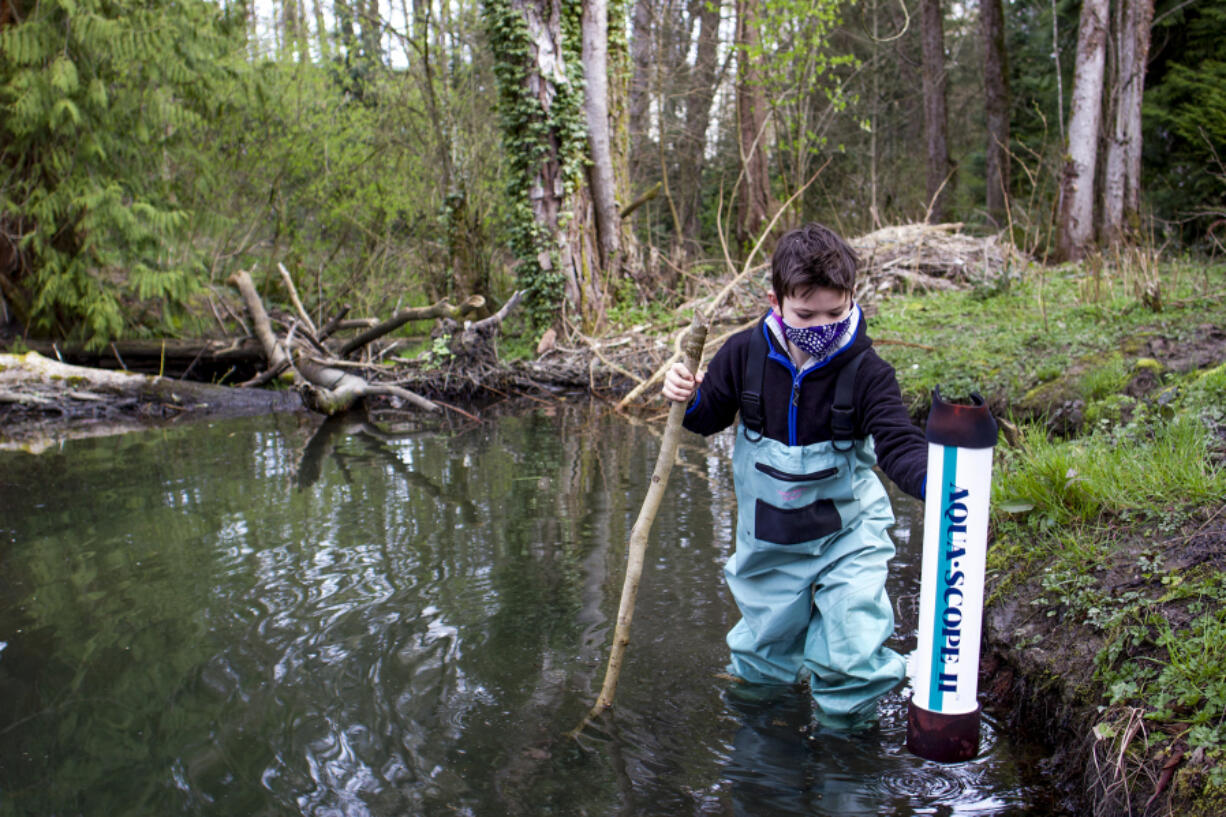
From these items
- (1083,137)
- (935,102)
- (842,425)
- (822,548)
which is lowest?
(822,548)

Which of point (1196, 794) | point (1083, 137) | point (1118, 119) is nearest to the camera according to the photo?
point (1196, 794)

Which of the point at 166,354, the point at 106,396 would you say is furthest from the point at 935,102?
the point at 106,396

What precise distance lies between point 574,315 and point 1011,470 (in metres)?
8.25

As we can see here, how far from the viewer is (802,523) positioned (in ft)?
9.39

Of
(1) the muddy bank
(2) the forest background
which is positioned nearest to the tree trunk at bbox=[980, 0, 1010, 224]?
(2) the forest background

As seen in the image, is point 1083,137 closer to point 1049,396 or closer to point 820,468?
point 1049,396

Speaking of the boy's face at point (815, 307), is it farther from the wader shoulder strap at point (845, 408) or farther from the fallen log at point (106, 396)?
the fallen log at point (106, 396)

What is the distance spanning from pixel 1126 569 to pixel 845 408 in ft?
3.67

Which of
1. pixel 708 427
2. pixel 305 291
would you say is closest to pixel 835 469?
pixel 708 427

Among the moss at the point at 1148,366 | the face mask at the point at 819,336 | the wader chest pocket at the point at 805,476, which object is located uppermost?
the face mask at the point at 819,336

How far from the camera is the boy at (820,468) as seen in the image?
2.75 meters

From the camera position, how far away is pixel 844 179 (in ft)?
78.4

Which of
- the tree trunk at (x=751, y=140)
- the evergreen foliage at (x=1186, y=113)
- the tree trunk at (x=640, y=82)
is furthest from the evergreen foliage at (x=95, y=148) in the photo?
the evergreen foliage at (x=1186, y=113)

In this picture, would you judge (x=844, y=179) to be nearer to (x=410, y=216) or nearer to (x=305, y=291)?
(x=410, y=216)
